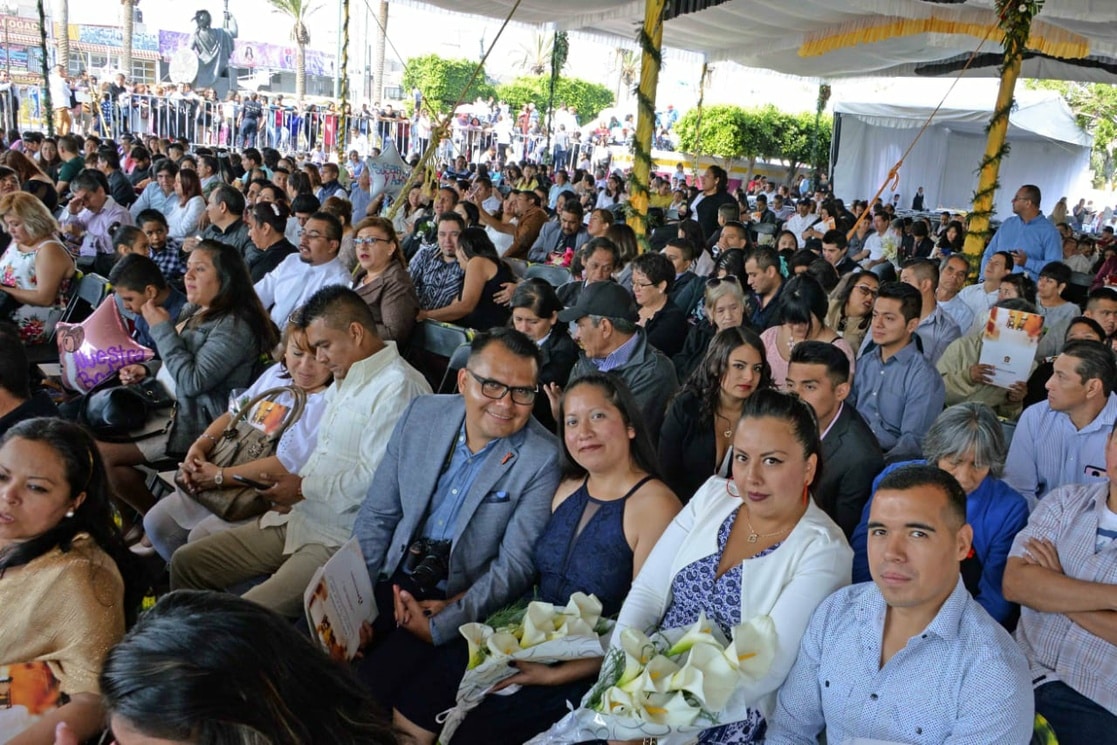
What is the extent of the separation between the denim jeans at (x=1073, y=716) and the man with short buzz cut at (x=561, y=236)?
6.96m

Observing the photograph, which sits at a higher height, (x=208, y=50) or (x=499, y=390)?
(x=208, y=50)

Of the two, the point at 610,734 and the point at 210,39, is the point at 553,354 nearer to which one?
the point at 610,734

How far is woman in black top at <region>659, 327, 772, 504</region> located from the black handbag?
2.41m

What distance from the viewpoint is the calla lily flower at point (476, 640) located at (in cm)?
249

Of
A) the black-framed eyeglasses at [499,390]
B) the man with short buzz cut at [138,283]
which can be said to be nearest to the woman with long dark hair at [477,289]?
the man with short buzz cut at [138,283]

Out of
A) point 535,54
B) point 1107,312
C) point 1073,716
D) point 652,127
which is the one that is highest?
point 535,54

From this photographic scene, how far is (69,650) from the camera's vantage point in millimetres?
2242

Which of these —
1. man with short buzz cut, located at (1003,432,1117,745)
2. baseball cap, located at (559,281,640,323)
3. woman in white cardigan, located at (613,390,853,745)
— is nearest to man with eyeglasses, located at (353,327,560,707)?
woman in white cardigan, located at (613,390,853,745)

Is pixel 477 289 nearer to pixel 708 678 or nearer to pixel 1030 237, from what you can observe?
pixel 708 678

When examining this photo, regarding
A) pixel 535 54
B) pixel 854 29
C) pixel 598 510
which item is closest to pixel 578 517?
pixel 598 510

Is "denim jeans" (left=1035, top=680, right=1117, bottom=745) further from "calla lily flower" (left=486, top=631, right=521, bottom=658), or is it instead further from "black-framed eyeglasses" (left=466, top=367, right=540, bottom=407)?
"black-framed eyeglasses" (left=466, top=367, right=540, bottom=407)

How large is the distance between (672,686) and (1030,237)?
25.4ft

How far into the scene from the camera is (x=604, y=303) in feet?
16.0

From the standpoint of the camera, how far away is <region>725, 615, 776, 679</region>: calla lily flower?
7.22 ft
